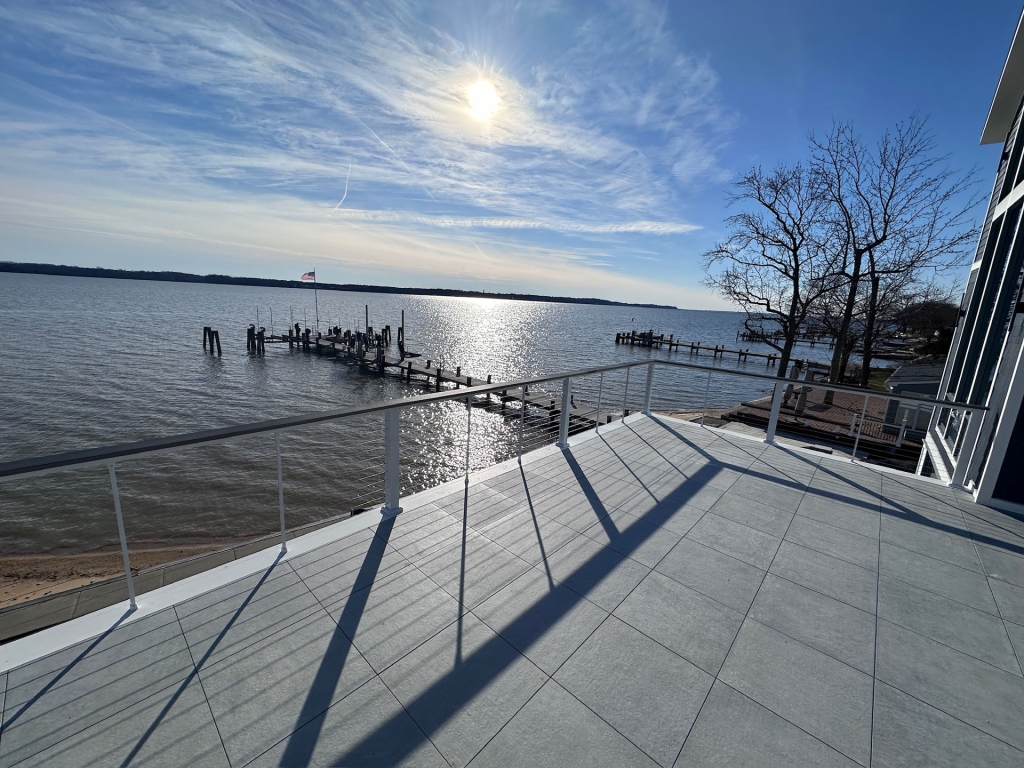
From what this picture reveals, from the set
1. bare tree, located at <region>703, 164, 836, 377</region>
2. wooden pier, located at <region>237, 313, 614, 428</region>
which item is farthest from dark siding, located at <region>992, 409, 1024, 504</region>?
wooden pier, located at <region>237, 313, 614, 428</region>

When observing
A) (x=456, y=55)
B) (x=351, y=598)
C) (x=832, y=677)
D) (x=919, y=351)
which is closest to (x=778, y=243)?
(x=456, y=55)

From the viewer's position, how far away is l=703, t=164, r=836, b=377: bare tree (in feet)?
38.9

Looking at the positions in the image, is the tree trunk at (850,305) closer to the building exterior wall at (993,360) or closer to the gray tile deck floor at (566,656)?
the building exterior wall at (993,360)

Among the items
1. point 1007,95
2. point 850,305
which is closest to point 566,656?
point 1007,95

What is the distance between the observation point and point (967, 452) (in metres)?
4.00

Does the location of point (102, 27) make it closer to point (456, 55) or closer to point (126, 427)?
point (456, 55)

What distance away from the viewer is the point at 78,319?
111 ft

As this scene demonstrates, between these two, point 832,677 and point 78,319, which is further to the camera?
point 78,319

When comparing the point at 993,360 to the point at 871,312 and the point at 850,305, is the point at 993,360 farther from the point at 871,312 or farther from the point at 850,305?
the point at 871,312

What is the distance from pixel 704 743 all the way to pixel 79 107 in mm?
11404

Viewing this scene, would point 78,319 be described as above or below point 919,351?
below

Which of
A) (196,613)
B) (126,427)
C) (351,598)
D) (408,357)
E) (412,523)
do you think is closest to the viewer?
(196,613)

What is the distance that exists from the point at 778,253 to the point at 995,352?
29.9 feet

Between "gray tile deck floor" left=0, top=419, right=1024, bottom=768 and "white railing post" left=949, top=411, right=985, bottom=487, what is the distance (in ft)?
3.38
